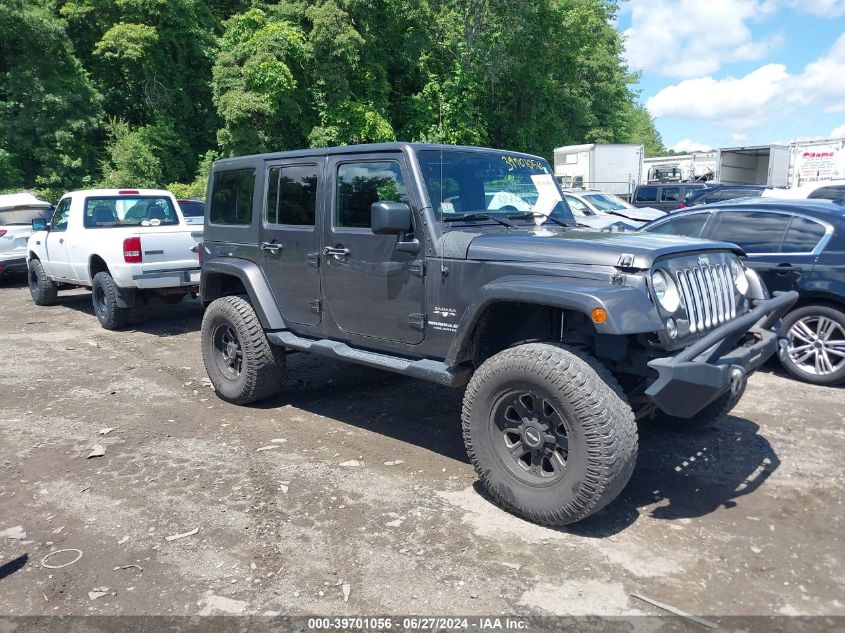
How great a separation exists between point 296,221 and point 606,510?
3.03m

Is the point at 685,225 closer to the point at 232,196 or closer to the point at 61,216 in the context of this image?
the point at 232,196

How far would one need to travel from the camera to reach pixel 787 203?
21.9ft

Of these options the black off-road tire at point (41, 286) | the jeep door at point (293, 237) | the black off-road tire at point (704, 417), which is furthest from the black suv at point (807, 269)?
the black off-road tire at point (41, 286)

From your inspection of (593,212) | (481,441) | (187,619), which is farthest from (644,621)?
(593,212)

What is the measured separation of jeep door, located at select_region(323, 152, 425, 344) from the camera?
170 inches

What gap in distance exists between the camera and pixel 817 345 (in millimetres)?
6199

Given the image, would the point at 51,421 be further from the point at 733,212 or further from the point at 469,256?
the point at 733,212

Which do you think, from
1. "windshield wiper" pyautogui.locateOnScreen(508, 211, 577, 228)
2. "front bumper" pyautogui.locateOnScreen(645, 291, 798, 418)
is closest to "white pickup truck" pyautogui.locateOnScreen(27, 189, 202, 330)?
"windshield wiper" pyautogui.locateOnScreen(508, 211, 577, 228)

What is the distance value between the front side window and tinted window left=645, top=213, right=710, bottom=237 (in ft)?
27.2

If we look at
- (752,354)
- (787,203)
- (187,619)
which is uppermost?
(787,203)

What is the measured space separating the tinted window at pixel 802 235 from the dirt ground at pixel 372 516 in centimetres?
131

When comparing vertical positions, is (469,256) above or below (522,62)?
below

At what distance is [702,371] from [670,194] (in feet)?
56.1

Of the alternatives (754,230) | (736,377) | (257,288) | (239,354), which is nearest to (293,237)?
(257,288)
